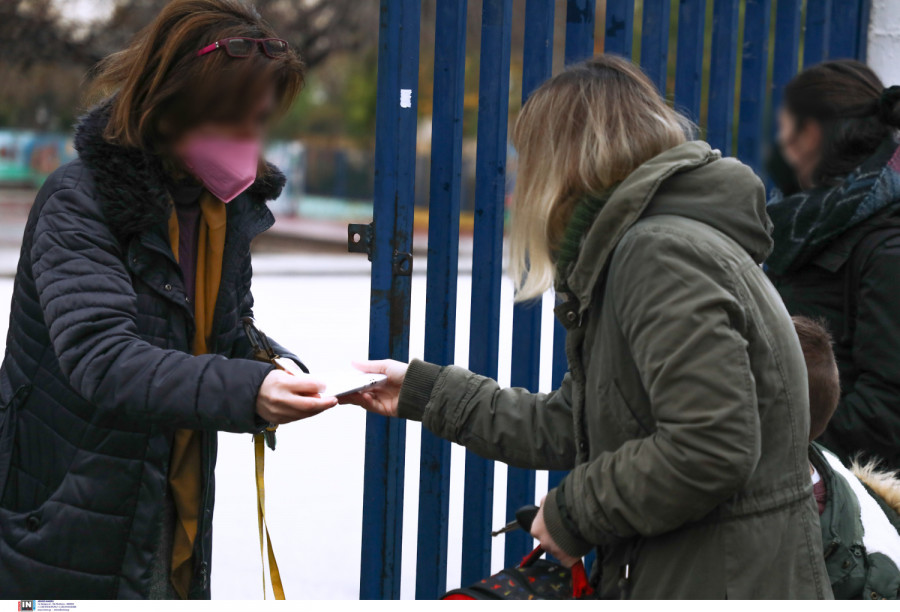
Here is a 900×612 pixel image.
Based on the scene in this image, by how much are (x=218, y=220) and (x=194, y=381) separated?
44 cm

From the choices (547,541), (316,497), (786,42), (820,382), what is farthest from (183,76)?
(316,497)

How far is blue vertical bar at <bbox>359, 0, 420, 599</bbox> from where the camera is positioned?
9.08 feet

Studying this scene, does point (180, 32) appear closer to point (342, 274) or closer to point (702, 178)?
point (702, 178)

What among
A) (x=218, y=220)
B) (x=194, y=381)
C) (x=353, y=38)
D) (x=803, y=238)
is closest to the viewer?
(x=194, y=381)

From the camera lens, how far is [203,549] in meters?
2.29

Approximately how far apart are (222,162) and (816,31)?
104 inches

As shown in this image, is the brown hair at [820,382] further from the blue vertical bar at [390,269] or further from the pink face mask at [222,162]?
the pink face mask at [222,162]

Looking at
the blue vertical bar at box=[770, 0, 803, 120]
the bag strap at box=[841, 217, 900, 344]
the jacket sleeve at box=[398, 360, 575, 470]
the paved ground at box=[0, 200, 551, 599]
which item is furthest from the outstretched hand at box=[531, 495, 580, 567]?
the blue vertical bar at box=[770, 0, 803, 120]

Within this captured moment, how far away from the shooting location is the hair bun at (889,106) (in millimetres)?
2807

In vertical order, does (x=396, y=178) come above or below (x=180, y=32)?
below

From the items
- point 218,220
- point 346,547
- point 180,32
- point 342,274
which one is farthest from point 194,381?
point 342,274

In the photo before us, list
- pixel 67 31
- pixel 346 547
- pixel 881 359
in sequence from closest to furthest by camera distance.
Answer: pixel 881 359
pixel 346 547
pixel 67 31

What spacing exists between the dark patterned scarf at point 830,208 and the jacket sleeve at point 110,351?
162 centimetres

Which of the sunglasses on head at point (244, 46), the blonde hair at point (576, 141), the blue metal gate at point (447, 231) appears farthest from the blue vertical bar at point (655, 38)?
the sunglasses on head at point (244, 46)
